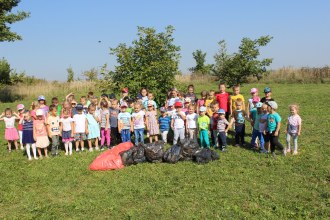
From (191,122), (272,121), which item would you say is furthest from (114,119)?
(272,121)

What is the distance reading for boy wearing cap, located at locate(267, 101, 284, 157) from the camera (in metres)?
8.23

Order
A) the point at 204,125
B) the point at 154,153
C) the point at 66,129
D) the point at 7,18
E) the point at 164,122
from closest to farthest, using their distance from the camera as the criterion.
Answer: the point at 154,153 → the point at 204,125 → the point at 66,129 → the point at 164,122 → the point at 7,18

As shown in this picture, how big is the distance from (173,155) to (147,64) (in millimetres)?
A: 4577

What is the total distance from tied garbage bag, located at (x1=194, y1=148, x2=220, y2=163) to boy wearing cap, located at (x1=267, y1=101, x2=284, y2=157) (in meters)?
1.49

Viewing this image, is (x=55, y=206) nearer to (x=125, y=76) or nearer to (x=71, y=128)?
(x=71, y=128)

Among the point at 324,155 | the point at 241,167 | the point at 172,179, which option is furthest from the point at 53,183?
the point at 324,155

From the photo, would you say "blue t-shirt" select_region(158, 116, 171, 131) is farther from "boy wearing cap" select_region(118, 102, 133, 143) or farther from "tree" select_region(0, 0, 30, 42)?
"tree" select_region(0, 0, 30, 42)

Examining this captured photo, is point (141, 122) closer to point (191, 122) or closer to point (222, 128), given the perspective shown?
point (191, 122)

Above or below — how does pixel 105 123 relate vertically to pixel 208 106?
below

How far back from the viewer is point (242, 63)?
24.3m

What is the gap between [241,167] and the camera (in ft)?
24.9

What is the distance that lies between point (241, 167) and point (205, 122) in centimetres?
208

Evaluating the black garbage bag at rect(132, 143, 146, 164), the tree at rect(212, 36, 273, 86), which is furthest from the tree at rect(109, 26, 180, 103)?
the tree at rect(212, 36, 273, 86)

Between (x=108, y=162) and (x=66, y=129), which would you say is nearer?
(x=108, y=162)
